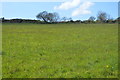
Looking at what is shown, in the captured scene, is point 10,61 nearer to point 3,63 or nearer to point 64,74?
point 3,63

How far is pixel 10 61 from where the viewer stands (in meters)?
9.06

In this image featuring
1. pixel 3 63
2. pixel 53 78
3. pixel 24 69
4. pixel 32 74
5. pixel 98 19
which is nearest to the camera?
pixel 53 78

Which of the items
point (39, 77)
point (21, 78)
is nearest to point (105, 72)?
point (39, 77)

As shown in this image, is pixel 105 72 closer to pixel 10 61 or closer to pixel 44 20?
pixel 10 61

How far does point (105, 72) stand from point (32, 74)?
297cm

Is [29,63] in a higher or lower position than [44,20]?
lower

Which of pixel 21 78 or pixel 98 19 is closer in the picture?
pixel 21 78

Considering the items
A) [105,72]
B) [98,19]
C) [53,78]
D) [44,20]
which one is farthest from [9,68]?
[98,19]

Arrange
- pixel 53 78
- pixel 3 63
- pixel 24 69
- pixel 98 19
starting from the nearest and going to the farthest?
pixel 53 78 → pixel 24 69 → pixel 3 63 → pixel 98 19

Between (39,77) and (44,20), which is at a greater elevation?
(44,20)

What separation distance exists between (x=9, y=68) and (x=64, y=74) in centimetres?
259

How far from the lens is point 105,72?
Result: 23.4 ft

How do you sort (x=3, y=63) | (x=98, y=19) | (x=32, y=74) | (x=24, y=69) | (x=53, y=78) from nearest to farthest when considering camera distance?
(x=53, y=78) < (x=32, y=74) < (x=24, y=69) < (x=3, y=63) < (x=98, y=19)

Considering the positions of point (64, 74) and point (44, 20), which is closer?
point (64, 74)
